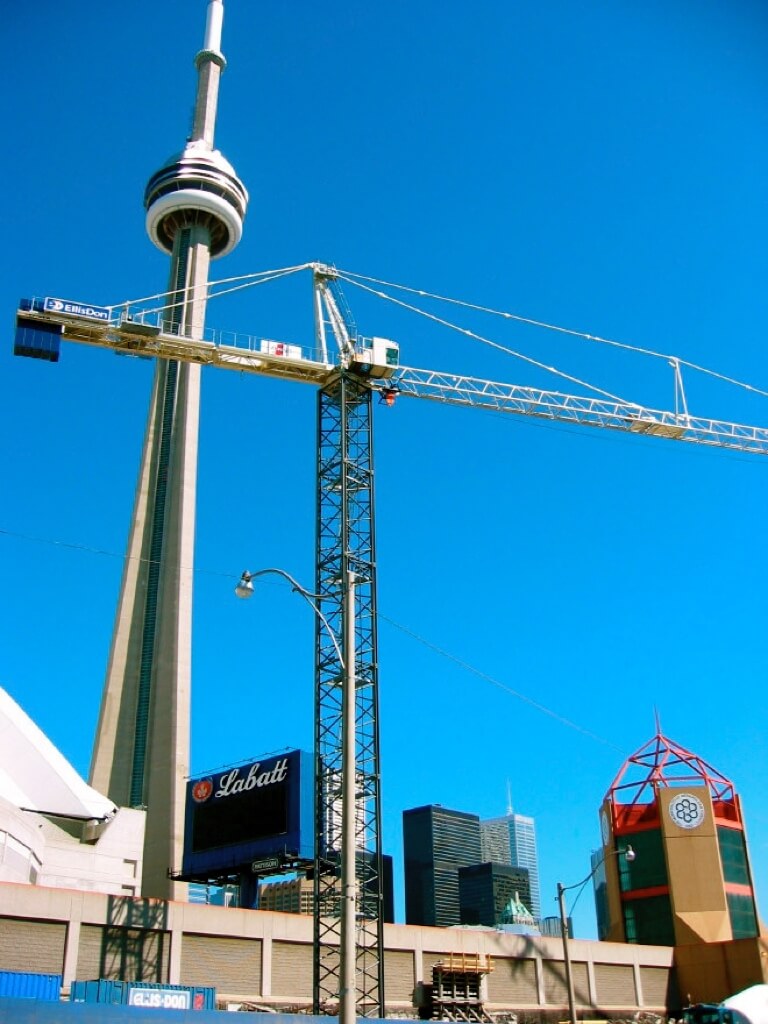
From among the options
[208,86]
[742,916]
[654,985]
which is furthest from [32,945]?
[208,86]

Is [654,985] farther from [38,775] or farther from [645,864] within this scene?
[38,775]

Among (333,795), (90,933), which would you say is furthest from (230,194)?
(90,933)

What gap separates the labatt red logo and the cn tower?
83.5 ft

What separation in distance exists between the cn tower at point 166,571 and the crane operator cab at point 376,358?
32822mm

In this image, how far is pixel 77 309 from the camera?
67.5 metres

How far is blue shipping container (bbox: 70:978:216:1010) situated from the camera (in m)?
44.0

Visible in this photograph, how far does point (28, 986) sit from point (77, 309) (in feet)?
138

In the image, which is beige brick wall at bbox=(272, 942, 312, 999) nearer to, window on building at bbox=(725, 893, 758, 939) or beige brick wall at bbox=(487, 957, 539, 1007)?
beige brick wall at bbox=(487, 957, 539, 1007)

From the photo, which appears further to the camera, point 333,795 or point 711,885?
point 711,885

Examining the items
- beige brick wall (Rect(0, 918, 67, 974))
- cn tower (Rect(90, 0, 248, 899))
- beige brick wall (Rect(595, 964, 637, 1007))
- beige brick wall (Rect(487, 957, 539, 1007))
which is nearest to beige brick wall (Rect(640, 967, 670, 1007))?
beige brick wall (Rect(595, 964, 637, 1007))

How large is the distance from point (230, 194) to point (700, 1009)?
117557 millimetres

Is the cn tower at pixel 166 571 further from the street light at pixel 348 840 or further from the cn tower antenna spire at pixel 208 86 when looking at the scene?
the street light at pixel 348 840

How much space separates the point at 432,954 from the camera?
64062 millimetres

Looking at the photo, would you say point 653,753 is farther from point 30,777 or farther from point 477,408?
point 30,777
